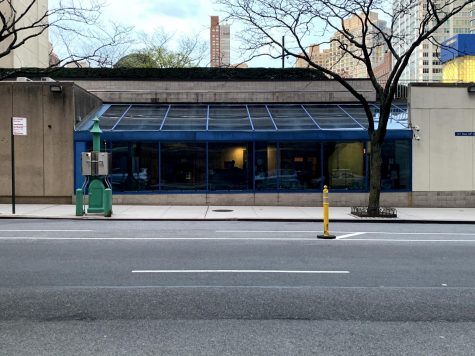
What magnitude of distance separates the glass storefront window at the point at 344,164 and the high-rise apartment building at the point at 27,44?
35.6 meters

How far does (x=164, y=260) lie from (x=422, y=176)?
14467mm

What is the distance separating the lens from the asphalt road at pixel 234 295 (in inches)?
193

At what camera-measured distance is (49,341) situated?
4.87 metres

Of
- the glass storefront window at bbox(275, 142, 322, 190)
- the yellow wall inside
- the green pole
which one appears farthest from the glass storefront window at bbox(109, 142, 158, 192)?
the yellow wall inside

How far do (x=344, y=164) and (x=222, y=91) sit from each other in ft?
25.4

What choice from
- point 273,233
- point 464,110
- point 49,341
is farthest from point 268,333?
point 464,110

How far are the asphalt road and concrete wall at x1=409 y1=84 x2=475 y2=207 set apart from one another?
8946mm

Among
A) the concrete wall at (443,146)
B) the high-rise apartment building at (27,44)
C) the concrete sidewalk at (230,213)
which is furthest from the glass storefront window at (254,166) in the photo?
the high-rise apartment building at (27,44)

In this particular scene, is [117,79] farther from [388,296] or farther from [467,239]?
[388,296]

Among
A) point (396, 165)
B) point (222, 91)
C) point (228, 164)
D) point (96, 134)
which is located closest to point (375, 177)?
point (396, 165)

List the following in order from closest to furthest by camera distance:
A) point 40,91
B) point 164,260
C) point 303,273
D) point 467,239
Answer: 1. point 303,273
2. point 164,260
3. point 467,239
4. point 40,91

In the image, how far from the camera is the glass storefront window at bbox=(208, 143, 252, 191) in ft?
66.8

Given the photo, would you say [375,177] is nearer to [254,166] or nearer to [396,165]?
[396,165]

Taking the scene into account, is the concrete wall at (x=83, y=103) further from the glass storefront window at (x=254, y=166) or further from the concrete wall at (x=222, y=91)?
the glass storefront window at (x=254, y=166)
